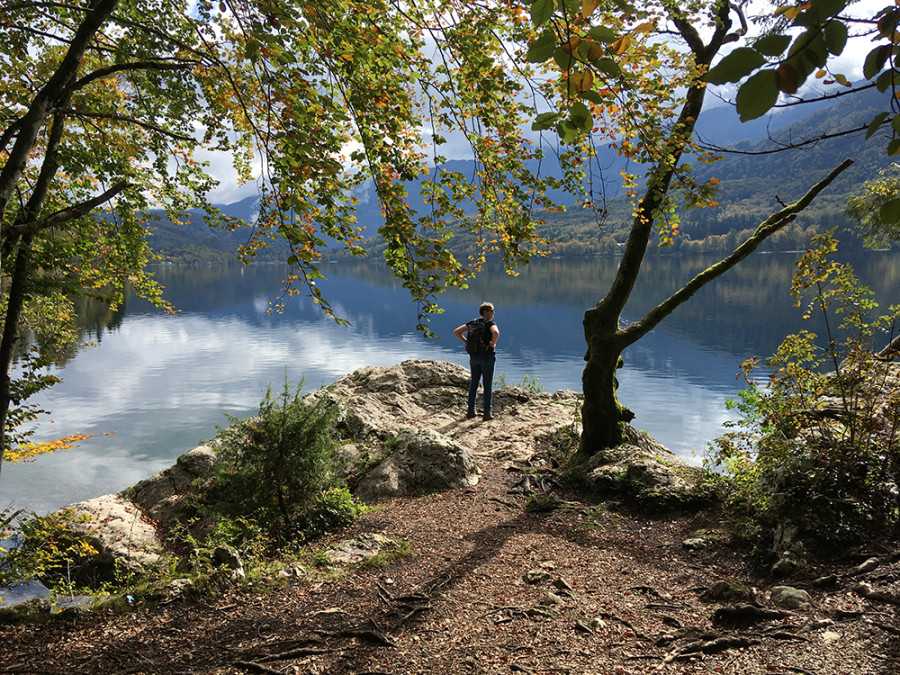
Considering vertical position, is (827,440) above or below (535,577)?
above

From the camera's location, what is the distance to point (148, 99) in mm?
6109

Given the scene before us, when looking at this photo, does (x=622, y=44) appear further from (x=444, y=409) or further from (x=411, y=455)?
(x=444, y=409)

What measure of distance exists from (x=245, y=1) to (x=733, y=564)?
592 centimetres

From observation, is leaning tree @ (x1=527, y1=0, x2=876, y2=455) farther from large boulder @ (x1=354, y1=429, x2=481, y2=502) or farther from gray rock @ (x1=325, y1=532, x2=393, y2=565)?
gray rock @ (x1=325, y1=532, x2=393, y2=565)

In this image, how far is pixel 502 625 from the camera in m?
3.84

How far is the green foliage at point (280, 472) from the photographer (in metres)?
6.40

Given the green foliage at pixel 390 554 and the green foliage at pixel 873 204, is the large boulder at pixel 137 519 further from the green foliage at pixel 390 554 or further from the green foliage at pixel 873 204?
the green foliage at pixel 873 204

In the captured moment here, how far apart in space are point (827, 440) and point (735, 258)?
377 cm

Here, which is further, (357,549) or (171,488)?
(171,488)

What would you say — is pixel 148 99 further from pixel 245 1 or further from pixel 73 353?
pixel 73 353

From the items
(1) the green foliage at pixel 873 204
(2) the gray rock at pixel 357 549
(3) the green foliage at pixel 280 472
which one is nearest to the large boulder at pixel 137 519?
(3) the green foliage at pixel 280 472

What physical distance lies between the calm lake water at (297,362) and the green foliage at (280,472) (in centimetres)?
619

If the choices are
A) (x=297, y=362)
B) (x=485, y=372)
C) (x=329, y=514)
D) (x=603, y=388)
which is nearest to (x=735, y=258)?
(x=603, y=388)

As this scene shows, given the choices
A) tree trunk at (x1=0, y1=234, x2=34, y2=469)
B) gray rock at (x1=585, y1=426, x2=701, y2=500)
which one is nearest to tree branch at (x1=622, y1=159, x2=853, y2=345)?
gray rock at (x1=585, y1=426, x2=701, y2=500)
